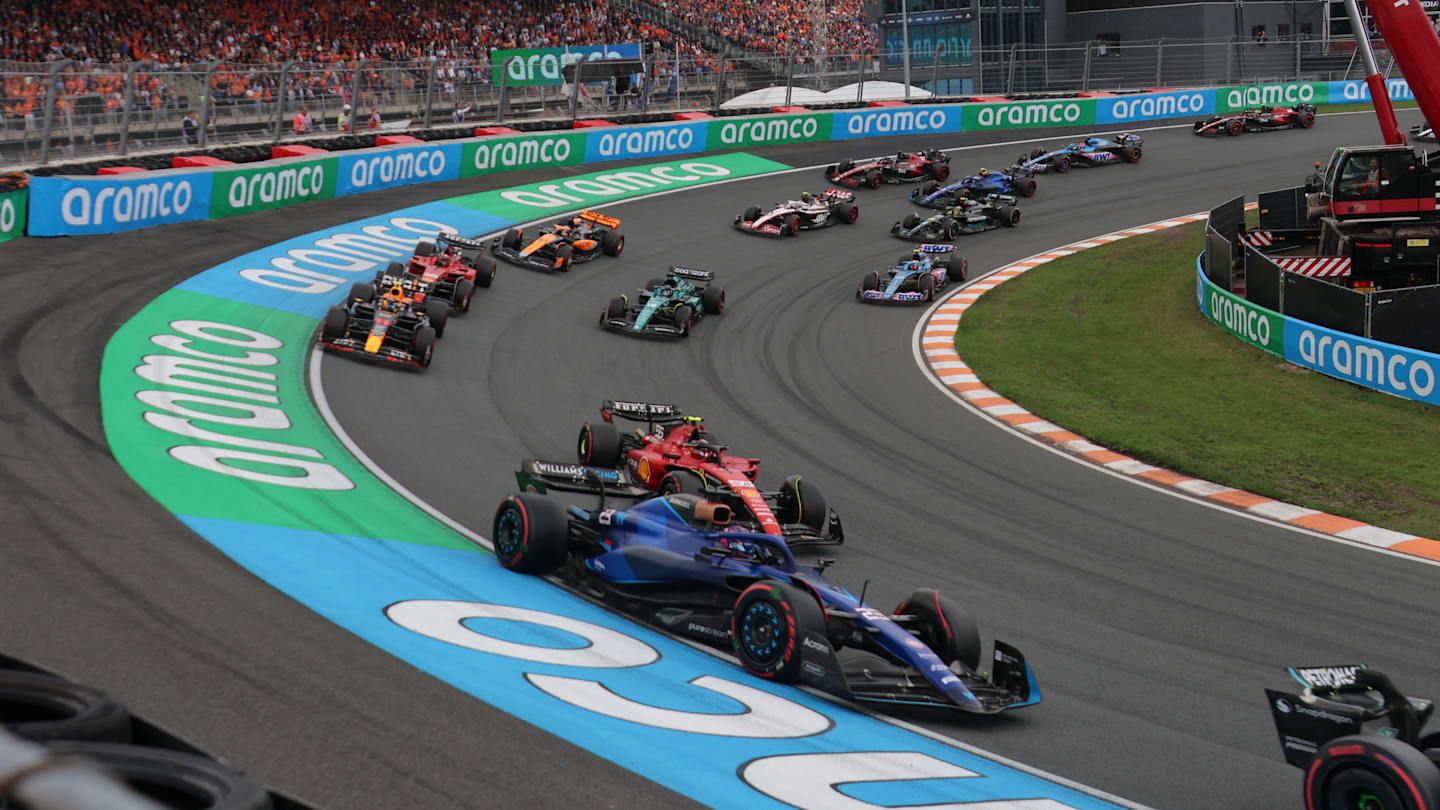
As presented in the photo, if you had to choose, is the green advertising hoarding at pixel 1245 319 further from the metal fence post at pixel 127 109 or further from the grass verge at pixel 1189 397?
the metal fence post at pixel 127 109

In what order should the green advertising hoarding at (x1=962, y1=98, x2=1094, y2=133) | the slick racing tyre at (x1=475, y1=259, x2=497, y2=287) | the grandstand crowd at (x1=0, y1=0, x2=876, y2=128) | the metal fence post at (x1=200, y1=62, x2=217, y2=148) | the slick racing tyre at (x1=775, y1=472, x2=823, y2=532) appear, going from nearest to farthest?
the slick racing tyre at (x1=775, y1=472, x2=823, y2=532) → the slick racing tyre at (x1=475, y1=259, x2=497, y2=287) → the grandstand crowd at (x1=0, y1=0, x2=876, y2=128) → the metal fence post at (x1=200, y1=62, x2=217, y2=148) → the green advertising hoarding at (x1=962, y1=98, x2=1094, y2=133)

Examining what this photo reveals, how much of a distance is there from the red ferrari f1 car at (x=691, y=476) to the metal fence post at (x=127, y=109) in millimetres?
16421

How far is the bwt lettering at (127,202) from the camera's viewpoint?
23.7 meters

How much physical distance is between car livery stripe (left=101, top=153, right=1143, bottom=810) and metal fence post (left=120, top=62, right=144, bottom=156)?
8.93 meters

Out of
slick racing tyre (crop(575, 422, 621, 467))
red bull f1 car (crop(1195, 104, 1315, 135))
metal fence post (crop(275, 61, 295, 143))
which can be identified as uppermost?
metal fence post (crop(275, 61, 295, 143))

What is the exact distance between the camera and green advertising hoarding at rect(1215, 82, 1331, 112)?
45.5 metres

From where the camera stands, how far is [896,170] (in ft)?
114

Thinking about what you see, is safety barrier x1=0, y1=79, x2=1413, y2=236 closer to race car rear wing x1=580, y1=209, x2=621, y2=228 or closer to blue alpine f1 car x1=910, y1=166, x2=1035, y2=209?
race car rear wing x1=580, y1=209, x2=621, y2=228

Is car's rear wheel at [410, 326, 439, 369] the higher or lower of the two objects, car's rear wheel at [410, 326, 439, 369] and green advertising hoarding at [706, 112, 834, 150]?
the lower

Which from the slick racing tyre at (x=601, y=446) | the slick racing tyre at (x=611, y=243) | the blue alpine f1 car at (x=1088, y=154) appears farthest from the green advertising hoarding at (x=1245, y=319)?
the blue alpine f1 car at (x=1088, y=154)

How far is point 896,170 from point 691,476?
23.7 m

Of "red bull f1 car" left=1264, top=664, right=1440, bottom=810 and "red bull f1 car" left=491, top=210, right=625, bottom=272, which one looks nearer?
"red bull f1 car" left=1264, top=664, right=1440, bottom=810

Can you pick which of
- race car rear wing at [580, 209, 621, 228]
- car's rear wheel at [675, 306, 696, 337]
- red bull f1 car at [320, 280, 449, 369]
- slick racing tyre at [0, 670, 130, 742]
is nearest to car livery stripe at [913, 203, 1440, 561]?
car's rear wheel at [675, 306, 696, 337]

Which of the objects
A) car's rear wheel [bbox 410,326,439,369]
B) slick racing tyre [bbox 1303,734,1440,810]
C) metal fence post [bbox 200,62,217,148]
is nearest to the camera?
slick racing tyre [bbox 1303,734,1440,810]
